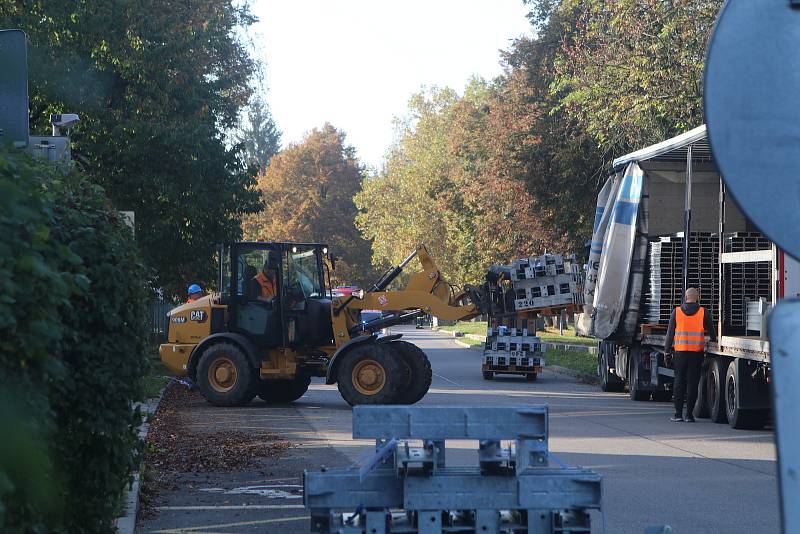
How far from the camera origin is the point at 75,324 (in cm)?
562

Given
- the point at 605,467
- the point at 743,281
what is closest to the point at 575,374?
the point at 743,281

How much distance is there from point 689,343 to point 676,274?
8.75 ft

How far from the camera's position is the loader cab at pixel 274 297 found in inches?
797

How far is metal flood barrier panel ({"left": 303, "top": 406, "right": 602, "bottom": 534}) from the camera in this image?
18.4 ft

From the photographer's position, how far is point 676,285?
63.2ft

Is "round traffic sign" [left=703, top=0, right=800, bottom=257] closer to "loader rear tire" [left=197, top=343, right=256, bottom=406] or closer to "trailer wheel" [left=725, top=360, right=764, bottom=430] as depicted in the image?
"trailer wheel" [left=725, top=360, right=764, bottom=430]

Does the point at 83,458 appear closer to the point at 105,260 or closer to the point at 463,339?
the point at 105,260

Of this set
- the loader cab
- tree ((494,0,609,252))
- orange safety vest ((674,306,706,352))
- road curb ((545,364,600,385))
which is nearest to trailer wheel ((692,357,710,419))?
orange safety vest ((674,306,706,352))

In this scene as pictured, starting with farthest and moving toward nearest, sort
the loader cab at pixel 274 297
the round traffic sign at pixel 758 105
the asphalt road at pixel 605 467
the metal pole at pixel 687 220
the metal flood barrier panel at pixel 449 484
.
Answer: the loader cab at pixel 274 297 → the metal pole at pixel 687 220 → the asphalt road at pixel 605 467 → the metal flood barrier panel at pixel 449 484 → the round traffic sign at pixel 758 105

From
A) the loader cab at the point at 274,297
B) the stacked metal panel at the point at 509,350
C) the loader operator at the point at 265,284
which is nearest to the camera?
the loader cab at the point at 274,297

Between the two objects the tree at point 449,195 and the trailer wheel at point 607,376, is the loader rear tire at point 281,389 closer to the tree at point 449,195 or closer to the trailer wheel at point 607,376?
the trailer wheel at point 607,376

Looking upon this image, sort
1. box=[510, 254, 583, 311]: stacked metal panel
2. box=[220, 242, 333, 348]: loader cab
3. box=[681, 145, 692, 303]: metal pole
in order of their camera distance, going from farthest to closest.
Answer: box=[510, 254, 583, 311]: stacked metal panel → box=[220, 242, 333, 348]: loader cab → box=[681, 145, 692, 303]: metal pole

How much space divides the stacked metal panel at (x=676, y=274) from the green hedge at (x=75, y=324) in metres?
13.1

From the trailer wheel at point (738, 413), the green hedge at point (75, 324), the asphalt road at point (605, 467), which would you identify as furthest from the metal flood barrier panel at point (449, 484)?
the trailer wheel at point (738, 413)
